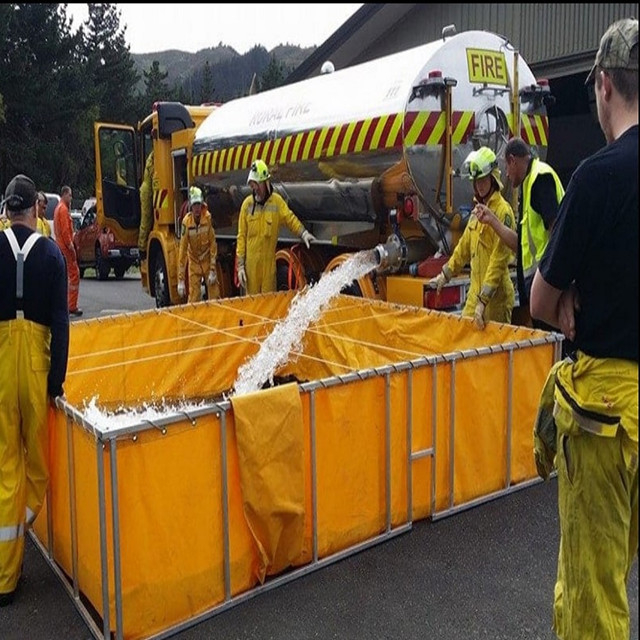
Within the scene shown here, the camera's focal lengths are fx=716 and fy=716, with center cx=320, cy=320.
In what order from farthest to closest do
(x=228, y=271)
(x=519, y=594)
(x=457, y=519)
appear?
(x=228, y=271) → (x=457, y=519) → (x=519, y=594)

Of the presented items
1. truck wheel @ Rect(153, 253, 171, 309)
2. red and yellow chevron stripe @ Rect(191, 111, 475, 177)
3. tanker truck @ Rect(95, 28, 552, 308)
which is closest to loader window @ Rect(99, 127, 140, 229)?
truck wheel @ Rect(153, 253, 171, 309)

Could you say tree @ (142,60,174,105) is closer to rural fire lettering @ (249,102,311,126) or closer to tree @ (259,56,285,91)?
tree @ (259,56,285,91)

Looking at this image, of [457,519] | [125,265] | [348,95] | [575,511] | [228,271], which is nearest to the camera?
[575,511]

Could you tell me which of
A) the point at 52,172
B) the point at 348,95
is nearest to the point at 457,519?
the point at 348,95

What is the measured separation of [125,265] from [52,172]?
3.04m

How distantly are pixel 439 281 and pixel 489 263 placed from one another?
0.63m

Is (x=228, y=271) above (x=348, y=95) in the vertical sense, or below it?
below

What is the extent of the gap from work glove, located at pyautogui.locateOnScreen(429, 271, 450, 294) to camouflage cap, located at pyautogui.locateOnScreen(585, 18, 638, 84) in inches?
164

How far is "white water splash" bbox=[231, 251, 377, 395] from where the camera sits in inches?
242

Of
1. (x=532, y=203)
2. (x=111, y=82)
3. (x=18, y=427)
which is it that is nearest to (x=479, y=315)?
(x=532, y=203)

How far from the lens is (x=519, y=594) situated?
3.25 m

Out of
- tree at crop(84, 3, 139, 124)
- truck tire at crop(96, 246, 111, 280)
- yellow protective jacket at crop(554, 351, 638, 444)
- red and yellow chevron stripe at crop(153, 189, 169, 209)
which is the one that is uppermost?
tree at crop(84, 3, 139, 124)

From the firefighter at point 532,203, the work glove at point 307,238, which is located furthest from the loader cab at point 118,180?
the firefighter at point 532,203

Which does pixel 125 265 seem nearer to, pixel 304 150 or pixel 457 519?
pixel 304 150
